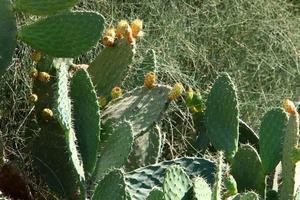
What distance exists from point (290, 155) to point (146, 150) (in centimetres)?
46

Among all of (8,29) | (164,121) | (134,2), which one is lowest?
(164,121)

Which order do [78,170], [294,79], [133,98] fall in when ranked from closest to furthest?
[78,170] → [133,98] → [294,79]

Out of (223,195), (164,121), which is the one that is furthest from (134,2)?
(223,195)

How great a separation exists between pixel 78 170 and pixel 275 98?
1.38 m

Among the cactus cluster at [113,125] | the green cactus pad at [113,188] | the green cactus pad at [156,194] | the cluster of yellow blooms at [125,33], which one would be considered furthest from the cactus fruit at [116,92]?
the green cactus pad at [156,194]

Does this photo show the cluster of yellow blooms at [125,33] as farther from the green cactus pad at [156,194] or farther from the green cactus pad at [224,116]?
the green cactus pad at [156,194]

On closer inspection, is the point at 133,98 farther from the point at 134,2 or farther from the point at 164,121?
the point at 134,2

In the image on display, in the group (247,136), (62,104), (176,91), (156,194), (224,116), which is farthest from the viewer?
(247,136)

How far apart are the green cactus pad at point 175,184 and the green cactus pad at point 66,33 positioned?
0.57 metres

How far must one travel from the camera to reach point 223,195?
2.11 metres

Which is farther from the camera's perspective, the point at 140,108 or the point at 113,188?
the point at 140,108

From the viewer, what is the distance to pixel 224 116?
228 cm

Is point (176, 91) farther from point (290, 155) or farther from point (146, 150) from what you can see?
point (290, 155)

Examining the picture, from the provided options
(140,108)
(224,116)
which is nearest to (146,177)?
(140,108)
